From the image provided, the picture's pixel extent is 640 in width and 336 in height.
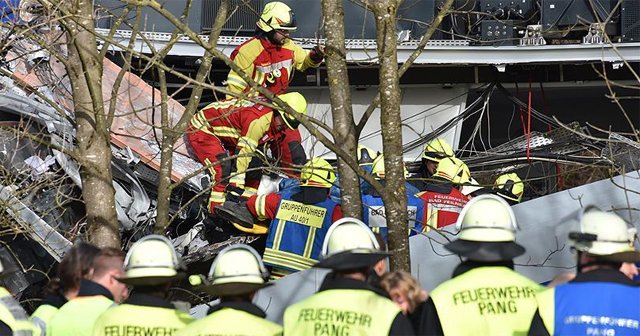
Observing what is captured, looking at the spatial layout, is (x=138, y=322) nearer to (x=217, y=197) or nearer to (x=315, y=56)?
(x=217, y=197)

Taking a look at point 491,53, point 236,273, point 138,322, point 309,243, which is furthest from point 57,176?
point 236,273

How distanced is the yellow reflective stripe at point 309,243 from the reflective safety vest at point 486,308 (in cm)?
422

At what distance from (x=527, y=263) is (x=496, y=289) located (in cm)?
330

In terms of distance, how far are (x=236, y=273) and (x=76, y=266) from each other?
1210mm

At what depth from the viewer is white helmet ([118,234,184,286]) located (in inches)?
246

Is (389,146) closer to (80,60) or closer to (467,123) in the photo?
(80,60)

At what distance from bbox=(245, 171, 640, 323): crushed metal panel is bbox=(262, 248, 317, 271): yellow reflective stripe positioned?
507mm

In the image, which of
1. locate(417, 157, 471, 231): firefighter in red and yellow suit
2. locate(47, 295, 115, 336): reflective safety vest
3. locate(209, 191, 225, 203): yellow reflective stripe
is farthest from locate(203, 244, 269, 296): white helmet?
locate(209, 191, 225, 203): yellow reflective stripe

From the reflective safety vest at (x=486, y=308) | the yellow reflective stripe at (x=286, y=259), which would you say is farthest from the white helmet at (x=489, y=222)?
the yellow reflective stripe at (x=286, y=259)

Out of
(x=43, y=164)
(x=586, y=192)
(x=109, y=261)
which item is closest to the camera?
(x=109, y=261)

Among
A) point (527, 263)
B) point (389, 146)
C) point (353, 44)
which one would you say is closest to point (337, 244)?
point (389, 146)

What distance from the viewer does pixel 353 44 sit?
1266 centimetres

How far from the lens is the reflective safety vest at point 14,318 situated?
6.24 m

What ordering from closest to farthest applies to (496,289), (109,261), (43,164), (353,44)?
(496,289)
(109,261)
(43,164)
(353,44)
